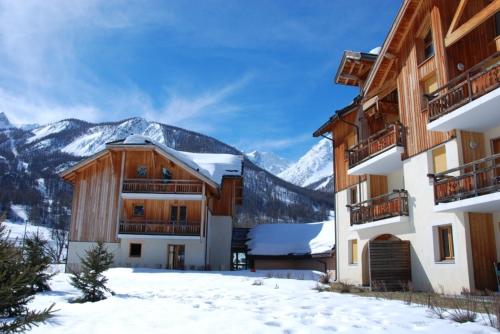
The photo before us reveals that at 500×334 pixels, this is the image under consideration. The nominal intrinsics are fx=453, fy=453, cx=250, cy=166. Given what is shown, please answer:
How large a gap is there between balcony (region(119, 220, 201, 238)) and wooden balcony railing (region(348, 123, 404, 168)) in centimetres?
1487

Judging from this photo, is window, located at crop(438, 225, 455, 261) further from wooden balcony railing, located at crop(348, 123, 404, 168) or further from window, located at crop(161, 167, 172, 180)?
window, located at crop(161, 167, 172, 180)

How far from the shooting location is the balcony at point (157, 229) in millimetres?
32438

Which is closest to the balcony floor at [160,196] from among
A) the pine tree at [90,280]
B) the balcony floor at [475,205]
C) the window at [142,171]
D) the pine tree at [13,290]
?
the window at [142,171]

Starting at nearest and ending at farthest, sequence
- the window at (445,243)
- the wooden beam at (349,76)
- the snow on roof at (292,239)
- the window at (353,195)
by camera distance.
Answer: the window at (445,243), the window at (353,195), the wooden beam at (349,76), the snow on roof at (292,239)

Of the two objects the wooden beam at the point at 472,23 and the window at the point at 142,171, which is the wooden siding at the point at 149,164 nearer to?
the window at the point at 142,171

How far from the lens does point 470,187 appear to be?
13625mm

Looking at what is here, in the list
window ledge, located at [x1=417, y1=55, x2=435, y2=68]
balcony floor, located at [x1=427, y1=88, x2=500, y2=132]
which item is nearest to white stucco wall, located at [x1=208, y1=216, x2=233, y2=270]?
window ledge, located at [x1=417, y1=55, x2=435, y2=68]

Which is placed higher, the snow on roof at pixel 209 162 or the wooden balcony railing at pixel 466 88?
the snow on roof at pixel 209 162

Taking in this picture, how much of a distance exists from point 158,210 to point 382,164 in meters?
19.2

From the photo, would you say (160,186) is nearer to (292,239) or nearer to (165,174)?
(165,174)

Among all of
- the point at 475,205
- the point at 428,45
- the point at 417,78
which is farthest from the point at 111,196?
the point at 475,205

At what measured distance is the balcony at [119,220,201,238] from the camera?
106 feet

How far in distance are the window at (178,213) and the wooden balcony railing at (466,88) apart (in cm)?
2231

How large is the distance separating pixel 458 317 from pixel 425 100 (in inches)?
405
